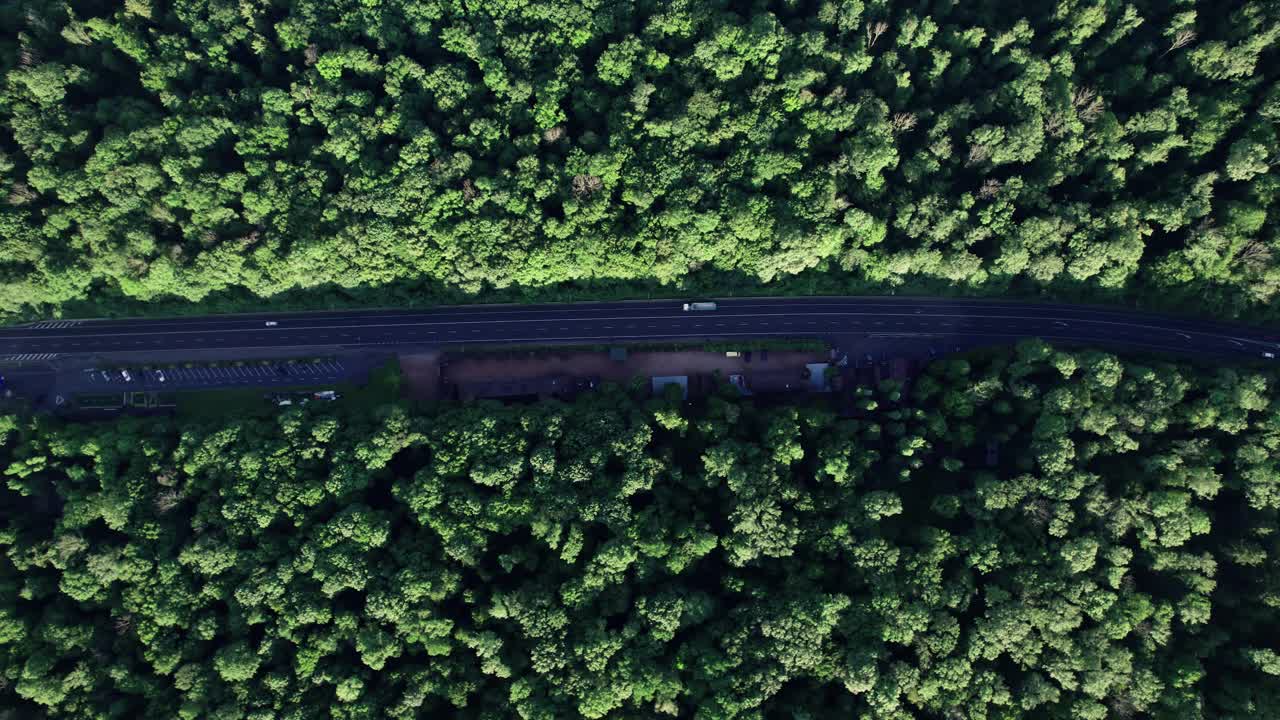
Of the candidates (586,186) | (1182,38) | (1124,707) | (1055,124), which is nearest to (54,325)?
(586,186)

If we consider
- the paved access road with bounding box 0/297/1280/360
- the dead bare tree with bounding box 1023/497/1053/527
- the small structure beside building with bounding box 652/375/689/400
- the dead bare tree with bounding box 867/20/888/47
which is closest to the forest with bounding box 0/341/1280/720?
the dead bare tree with bounding box 1023/497/1053/527

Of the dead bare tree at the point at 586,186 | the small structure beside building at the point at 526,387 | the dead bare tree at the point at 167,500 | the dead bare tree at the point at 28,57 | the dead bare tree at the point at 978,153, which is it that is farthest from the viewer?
the small structure beside building at the point at 526,387

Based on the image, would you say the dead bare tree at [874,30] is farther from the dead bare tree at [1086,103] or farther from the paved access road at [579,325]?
the paved access road at [579,325]

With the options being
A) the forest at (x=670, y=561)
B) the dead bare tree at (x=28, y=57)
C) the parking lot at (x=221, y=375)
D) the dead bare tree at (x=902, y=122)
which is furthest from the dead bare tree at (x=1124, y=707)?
the dead bare tree at (x=28, y=57)

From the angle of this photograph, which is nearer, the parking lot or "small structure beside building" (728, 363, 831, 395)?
"small structure beside building" (728, 363, 831, 395)

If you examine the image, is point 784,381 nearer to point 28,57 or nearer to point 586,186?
point 586,186

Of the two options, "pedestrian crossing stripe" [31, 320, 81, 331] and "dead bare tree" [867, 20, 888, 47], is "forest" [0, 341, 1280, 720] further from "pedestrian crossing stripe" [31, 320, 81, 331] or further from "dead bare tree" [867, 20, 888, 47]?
"dead bare tree" [867, 20, 888, 47]
